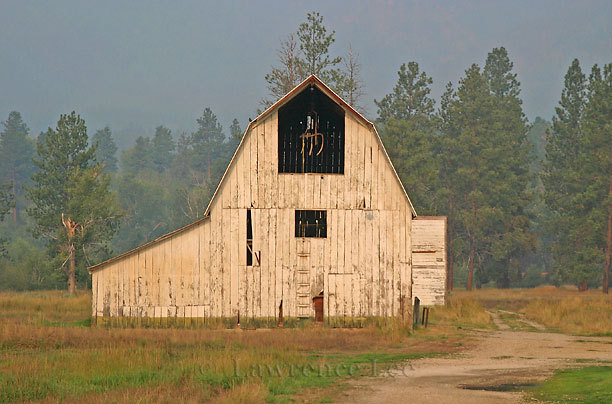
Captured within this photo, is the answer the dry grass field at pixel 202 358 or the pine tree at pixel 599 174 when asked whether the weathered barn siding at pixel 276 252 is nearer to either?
the dry grass field at pixel 202 358

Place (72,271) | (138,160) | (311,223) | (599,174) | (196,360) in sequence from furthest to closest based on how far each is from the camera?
(138,160) < (599,174) < (72,271) < (311,223) < (196,360)

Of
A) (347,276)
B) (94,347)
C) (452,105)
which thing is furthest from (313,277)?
(452,105)

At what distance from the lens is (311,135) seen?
1126 inches

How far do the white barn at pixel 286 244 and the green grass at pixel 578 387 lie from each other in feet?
35.8

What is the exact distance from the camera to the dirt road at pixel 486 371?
15.2 metres

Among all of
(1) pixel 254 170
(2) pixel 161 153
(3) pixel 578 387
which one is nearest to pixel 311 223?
(1) pixel 254 170

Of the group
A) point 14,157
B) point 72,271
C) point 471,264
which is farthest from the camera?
point 14,157

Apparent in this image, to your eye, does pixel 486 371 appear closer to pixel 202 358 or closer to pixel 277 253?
pixel 202 358

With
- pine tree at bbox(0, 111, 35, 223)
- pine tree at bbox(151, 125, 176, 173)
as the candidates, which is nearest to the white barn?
pine tree at bbox(0, 111, 35, 223)

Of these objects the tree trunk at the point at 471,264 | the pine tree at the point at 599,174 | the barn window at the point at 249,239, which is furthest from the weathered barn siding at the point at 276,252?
the tree trunk at the point at 471,264

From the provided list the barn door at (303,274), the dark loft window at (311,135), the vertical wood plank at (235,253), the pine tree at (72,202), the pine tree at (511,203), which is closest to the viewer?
the vertical wood plank at (235,253)

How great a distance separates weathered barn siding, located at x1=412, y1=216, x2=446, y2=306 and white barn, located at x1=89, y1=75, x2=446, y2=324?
29 cm

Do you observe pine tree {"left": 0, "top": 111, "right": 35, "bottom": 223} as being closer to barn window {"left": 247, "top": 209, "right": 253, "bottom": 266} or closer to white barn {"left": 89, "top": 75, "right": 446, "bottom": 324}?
white barn {"left": 89, "top": 75, "right": 446, "bottom": 324}

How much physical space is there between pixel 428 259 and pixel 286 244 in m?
5.47
